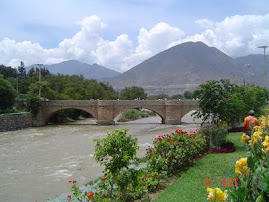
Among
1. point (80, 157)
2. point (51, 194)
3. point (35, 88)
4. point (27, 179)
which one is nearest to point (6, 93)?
point (35, 88)

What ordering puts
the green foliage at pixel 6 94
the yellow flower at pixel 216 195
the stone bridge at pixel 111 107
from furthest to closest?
the stone bridge at pixel 111 107 → the green foliage at pixel 6 94 → the yellow flower at pixel 216 195

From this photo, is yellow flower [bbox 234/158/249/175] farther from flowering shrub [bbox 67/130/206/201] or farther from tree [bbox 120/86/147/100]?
tree [bbox 120/86/147/100]

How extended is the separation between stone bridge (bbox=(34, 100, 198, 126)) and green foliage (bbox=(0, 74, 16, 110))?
489 centimetres

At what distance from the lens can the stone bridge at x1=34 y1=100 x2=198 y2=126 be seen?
145 ft

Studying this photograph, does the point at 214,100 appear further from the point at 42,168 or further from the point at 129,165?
the point at 42,168

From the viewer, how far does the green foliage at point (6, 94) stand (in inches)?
1503

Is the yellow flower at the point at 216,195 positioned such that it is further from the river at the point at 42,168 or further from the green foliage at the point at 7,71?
the green foliage at the point at 7,71

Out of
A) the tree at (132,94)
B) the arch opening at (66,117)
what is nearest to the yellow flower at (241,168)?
the arch opening at (66,117)

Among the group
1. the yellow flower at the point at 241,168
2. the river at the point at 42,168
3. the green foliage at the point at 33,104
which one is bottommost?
the river at the point at 42,168

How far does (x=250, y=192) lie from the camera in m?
2.90

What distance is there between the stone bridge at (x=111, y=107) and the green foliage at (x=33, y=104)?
34.5 inches

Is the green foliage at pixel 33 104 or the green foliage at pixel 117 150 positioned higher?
the green foliage at pixel 33 104

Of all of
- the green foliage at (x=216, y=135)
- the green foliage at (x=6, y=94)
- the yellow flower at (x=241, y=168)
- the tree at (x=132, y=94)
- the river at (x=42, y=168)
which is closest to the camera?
the yellow flower at (x=241, y=168)

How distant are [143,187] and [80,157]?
12809mm
